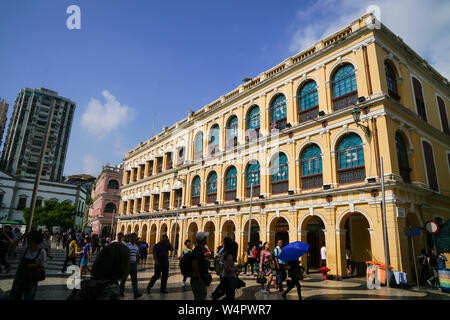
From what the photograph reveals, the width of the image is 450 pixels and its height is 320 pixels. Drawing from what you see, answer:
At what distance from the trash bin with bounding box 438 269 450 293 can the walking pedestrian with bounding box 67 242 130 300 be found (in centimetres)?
1314

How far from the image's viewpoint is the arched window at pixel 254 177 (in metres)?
20.9

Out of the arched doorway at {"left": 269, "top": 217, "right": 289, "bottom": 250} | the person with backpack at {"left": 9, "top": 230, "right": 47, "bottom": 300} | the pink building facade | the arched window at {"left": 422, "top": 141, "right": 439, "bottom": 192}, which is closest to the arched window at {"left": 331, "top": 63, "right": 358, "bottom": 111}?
the arched window at {"left": 422, "top": 141, "right": 439, "bottom": 192}

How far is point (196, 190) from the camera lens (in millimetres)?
27234

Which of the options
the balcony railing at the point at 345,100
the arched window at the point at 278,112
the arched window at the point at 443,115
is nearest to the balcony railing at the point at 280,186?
the arched window at the point at 278,112

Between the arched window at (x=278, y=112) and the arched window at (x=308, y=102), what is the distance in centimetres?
128

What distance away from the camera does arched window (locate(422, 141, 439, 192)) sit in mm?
16844

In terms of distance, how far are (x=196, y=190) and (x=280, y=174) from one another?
34.8ft

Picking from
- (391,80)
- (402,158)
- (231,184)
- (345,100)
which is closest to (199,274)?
(345,100)

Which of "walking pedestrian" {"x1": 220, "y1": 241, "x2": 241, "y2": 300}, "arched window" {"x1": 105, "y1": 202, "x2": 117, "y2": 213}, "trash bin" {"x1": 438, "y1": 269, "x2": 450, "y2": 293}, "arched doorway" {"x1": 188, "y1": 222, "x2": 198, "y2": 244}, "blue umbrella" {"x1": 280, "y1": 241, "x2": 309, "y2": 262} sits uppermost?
"arched window" {"x1": 105, "y1": 202, "x2": 117, "y2": 213}

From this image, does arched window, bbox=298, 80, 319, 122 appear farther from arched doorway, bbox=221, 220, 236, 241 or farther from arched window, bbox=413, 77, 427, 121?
arched doorway, bbox=221, 220, 236, 241

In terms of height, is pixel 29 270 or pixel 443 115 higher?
pixel 443 115

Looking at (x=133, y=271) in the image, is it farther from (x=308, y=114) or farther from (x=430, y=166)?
(x=430, y=166)
